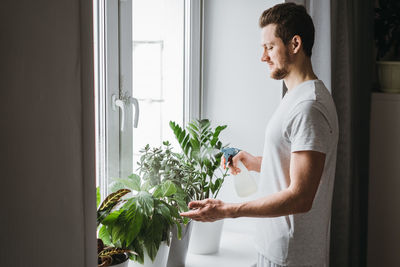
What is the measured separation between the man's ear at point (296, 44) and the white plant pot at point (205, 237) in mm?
951

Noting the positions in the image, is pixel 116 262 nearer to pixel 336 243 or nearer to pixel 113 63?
pixel 113 63

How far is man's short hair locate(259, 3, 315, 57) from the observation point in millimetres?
1249

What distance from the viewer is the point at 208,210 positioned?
46.7 inches

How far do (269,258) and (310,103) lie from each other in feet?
1.63

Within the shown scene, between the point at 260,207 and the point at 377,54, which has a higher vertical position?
the point at 377,54

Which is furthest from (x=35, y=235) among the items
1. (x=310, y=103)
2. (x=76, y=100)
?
(x=310, y=103)

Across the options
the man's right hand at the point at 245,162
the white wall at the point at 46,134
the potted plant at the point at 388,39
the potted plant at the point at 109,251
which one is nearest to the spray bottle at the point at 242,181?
the man's right hand at the point at 245,162

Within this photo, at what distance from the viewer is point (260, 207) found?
1.14m

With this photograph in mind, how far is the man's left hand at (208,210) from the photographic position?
1183mm

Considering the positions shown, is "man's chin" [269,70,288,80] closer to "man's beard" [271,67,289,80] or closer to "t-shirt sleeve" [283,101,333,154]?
"man's beard" [271,67,289,80]

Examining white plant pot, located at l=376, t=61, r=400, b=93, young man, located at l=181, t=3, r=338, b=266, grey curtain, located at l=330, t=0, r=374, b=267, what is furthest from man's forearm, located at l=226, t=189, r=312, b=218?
white plant pot, located at l=376, t=61, r=400, b=93

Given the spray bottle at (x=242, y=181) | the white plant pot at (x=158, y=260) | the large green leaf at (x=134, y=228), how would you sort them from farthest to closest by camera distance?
1. the spray bottle at (x=242, y=181)
2. the white plant pot at (x=158, y=260)
3. the large green leaf at (x=134, y=228)

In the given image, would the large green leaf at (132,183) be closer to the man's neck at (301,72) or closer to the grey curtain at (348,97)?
the man's neck at (301,72)

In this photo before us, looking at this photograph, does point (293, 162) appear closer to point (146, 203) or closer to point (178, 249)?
point (146, 203)
